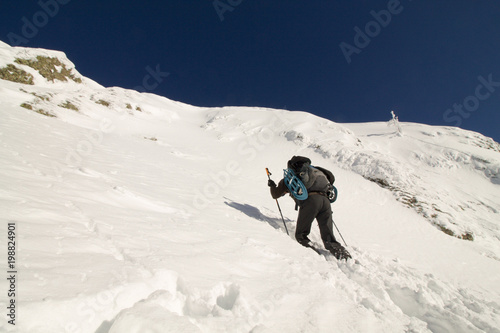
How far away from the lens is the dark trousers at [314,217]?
15.3 feet

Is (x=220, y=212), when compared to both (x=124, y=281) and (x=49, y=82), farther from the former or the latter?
(x=49, y=82)

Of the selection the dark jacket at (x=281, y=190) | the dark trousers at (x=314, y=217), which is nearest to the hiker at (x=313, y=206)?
the dark trousers at (x=314, y=217)

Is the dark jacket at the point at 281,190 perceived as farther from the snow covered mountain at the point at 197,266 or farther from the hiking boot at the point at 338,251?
the hiking boot at the point at 338,251

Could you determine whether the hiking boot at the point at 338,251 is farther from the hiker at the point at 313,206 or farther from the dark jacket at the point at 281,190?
the dark jacket at the point at 281,190

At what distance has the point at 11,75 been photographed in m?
17.8

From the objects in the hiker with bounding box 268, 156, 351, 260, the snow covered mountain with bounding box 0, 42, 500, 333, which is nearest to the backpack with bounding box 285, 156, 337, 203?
the hiker with bounding box 268, 156, 351, 260

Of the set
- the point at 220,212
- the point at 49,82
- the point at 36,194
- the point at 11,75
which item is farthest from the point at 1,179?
the point at 49,82

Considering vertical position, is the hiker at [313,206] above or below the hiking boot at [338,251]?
above

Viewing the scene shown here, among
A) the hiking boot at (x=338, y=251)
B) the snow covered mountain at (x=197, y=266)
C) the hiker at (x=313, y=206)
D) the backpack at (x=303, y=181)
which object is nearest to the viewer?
the snow covered mountain at (x=197, y=266)

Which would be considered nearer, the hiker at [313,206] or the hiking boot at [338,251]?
the hiking boot at [338,251]

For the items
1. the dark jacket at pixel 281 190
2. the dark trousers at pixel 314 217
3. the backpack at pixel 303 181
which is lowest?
the dark trousers at pixel 314 217

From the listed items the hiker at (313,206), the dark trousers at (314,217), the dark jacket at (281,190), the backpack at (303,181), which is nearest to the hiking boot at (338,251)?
the hiker at (313,206)

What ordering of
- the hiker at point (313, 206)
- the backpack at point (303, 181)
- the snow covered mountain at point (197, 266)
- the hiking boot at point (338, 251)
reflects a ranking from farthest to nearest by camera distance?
the backpack at point (303, 181) → the hiker at point (313, 206) → the hiking boot at point (338, 251) → the snow covered mountain at point (197, 266)

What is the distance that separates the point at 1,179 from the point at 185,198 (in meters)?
3.09
